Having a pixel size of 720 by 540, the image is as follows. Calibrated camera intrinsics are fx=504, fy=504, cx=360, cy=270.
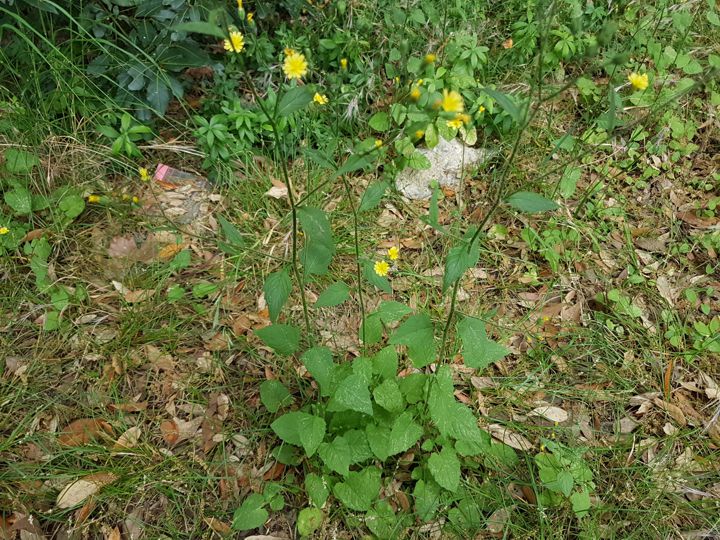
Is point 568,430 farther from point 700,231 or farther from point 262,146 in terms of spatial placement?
point 262,146

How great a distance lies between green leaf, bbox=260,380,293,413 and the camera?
182cm

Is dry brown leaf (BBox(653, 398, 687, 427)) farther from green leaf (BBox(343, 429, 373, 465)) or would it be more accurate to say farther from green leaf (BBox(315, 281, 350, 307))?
green leaf (BBox(315, 281, 350, 307))

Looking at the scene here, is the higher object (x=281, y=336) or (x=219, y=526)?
(x=281, y=336)

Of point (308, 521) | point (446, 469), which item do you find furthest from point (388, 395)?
point (308, 521)

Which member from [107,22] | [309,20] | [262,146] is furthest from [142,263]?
[309,20]

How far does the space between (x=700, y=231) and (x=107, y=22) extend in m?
3.14

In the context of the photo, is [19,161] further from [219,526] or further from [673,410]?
[673,410]

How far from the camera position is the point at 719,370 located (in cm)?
213

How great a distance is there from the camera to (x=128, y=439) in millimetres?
1847

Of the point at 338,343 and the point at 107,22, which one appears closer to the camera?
the point at 338,343

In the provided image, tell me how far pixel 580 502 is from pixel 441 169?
5.63 feet

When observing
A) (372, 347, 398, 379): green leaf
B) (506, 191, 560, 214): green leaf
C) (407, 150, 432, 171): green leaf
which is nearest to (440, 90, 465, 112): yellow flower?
(506, 191, 560, 214): green leaf

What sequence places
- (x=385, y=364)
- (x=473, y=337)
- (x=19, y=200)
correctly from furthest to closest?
(x=19, y=200)
(x=385, y=364)
(x=473, y=337)

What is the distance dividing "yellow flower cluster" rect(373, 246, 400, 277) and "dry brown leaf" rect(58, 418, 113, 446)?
1.17m
